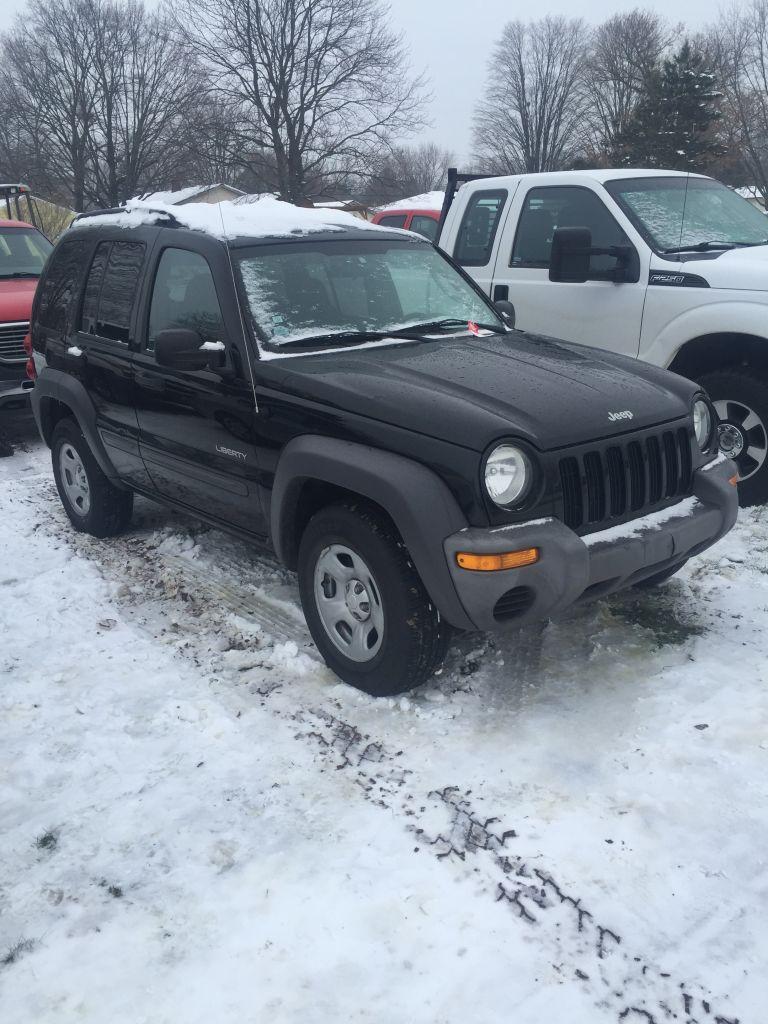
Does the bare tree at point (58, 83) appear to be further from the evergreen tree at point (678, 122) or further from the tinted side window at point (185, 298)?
the tinted side window at point (185, 298)

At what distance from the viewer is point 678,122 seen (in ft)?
125

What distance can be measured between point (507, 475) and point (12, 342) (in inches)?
275

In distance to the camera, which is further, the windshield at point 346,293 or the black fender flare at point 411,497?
the windshield at point 346,293

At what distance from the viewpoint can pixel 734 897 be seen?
2.54 metres

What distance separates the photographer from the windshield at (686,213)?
5.84 meters

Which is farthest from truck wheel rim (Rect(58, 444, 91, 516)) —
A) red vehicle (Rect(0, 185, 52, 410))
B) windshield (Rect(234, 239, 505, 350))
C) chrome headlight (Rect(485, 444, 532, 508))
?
chrome headlight (Rect(485, 444, 532, 508))

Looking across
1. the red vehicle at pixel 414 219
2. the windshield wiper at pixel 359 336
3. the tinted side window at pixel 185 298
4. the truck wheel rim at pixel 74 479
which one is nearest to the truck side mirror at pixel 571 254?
the windshield wiper at pixel 359 336

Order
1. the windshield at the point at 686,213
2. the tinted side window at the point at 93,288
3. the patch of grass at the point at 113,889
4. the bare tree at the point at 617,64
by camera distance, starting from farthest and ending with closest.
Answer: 1. the bare tree at the point at 617,64
2. the windshield at the point at 686,213
3. the tinted side window at the point at 93,288
4. the patch of grass at the point at 113,889

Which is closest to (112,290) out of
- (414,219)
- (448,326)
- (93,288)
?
(93,288)

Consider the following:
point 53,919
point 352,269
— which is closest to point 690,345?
point 352,269

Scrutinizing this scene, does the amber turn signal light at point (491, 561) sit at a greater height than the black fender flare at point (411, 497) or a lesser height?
lesser

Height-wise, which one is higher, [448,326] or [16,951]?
[448,326]

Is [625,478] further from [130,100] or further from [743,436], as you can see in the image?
[130,100]

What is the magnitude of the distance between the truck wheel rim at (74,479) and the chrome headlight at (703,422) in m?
3.69
